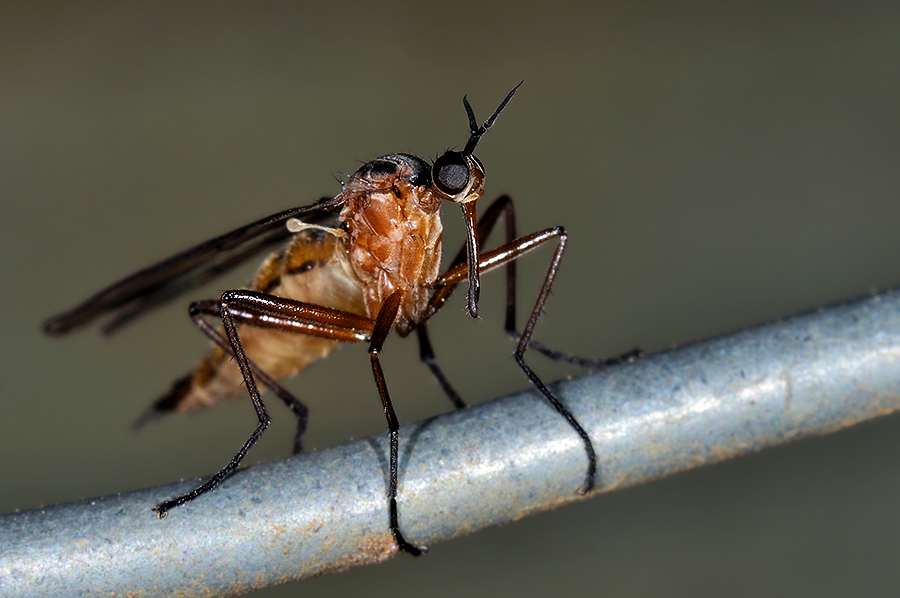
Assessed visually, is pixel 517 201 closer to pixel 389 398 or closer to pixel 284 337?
pixel 284 337

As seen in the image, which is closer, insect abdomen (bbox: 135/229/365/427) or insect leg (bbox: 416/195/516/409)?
insect leg (bbox: 416/195/516/409)

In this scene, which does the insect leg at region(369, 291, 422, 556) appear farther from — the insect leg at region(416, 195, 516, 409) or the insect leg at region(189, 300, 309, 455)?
the insect leg at region(189, 300, 309, 455)

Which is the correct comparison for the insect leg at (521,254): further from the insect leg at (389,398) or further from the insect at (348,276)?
the insect leg at (389,398)

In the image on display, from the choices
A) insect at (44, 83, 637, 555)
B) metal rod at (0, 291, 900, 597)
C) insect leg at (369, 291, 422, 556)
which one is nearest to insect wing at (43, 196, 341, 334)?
insect at (44, 83, 637, 555)

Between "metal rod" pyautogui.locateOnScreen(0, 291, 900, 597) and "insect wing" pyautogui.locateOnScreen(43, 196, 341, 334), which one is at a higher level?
"insect wing" pyautogui.locateOnScreen(43, 196, 341, 334)

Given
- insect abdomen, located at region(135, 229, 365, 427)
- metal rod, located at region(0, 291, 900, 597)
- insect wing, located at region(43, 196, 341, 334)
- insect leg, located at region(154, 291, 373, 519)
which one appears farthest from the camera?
insect abdomen, located at region(135, 229, 365, 427)

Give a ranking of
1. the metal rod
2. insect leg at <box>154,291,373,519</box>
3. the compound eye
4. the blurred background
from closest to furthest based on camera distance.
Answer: the metal rod → the compound eye → insect leg at <box>154,291,373,519</box> → the blurred background

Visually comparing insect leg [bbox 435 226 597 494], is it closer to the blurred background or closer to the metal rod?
the metal rod

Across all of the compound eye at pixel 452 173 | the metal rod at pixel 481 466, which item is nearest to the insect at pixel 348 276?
the compound eye at pixel 452 173

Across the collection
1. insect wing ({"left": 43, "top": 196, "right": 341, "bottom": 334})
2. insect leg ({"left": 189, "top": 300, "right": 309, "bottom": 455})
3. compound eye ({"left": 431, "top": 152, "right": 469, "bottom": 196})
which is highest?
compound eye ({"left": 431, "top": 152, "right": 469, "bottom": 196})
